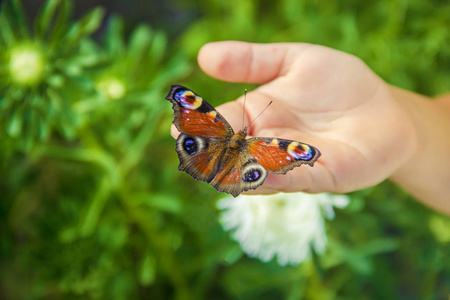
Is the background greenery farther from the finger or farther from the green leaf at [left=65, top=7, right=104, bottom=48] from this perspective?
the finger

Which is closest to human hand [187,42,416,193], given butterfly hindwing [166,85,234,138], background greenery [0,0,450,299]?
butterfly hindwing [166,85,234,138]

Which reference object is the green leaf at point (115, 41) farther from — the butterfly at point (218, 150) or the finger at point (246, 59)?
the butterfly at point (218, 150)

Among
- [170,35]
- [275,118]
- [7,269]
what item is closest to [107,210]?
[7,269]

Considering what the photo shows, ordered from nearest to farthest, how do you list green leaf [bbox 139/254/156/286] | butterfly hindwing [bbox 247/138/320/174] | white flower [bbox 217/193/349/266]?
butterfly hindwing [bbox 247/138/320/174] → white flower [bbox 217/193/349/266] → green leaf [bbox 139/254/156/286]

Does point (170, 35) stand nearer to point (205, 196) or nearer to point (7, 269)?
point (205, 196)

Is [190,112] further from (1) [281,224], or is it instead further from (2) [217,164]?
(1) [281,224]

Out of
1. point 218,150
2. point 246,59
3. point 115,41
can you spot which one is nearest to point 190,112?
point 218,150
